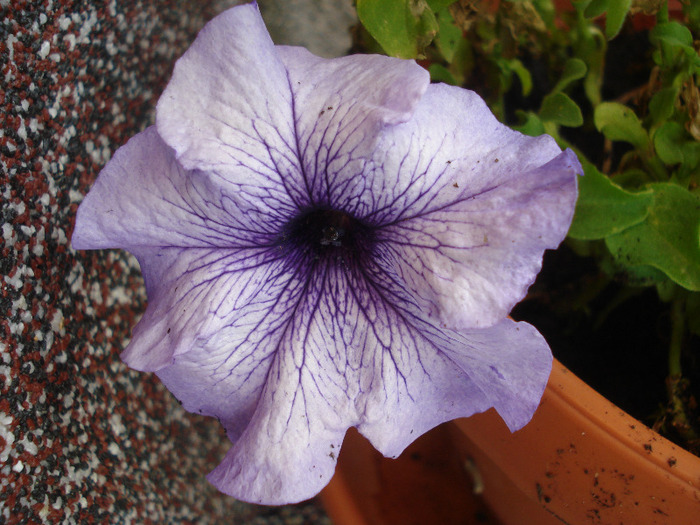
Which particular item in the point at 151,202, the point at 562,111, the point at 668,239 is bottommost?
the point at 668,239

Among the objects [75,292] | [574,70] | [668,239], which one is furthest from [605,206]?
[75,292]

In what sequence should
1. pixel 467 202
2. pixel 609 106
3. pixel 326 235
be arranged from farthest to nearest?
pixel 609 106 < pixel 326 235 < pixel 467 202

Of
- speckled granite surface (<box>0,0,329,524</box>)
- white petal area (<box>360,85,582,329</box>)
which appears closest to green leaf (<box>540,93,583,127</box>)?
white petal area (<box>360,85,582,329</box>)

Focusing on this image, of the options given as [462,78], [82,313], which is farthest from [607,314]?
[82,313]

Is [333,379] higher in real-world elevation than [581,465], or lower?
higher

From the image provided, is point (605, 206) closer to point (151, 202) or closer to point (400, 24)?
point (400, 24)

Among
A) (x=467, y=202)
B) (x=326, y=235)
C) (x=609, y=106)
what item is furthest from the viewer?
(x=609, y=106)
